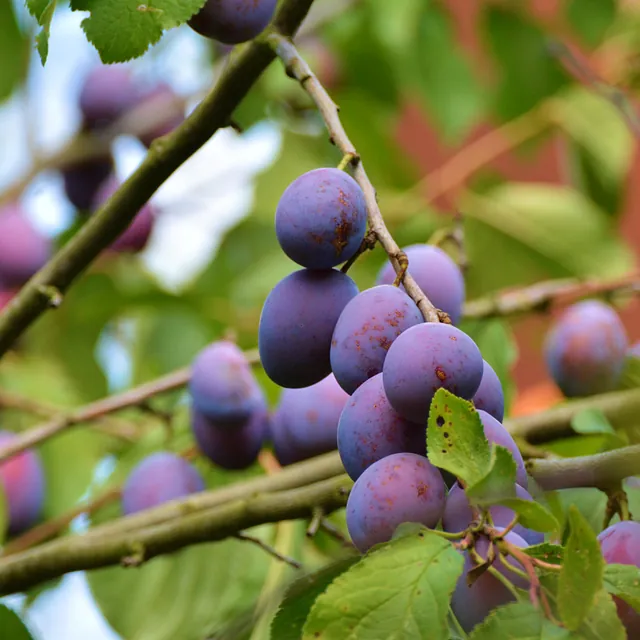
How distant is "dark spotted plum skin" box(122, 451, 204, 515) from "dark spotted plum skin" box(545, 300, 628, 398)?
0.26 meters

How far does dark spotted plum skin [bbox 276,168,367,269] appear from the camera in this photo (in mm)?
379

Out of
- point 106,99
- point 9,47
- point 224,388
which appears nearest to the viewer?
point 224,388

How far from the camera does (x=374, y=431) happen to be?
1.14ft

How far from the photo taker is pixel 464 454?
32 cm

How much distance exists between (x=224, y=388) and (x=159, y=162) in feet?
0.76

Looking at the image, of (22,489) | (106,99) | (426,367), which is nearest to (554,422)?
(426,367)

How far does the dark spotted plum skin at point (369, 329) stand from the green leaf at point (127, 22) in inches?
5.0

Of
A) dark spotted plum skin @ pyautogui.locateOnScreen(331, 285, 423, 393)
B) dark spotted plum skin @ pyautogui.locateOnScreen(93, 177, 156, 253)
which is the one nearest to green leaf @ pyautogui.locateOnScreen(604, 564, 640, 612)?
dark spotted plum skin @ pyautogui.locateOnScreen(331, 285, 423, 393)

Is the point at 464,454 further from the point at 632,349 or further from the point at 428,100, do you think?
the point at 428,100

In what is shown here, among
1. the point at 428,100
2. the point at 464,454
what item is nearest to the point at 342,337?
the point at 464,454

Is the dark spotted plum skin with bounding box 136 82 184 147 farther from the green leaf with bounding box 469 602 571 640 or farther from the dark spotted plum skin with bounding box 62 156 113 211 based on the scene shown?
the green leaf with bounding box 469 602 571 640

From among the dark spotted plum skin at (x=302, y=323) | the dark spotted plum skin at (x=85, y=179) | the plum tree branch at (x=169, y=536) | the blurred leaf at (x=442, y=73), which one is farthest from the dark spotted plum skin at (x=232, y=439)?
the blurred leaf at (x=442, y=73)

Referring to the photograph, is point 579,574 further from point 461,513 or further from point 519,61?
point 519,61

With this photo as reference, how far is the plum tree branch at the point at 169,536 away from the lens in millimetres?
461
